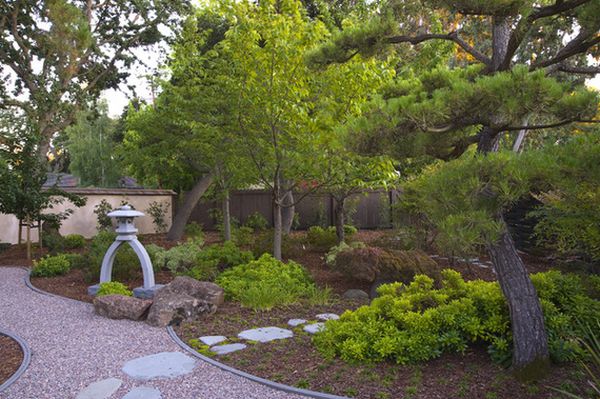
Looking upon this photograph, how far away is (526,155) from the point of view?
2572 mm

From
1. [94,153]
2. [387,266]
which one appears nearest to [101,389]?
[387,266]

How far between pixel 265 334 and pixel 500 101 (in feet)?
10.1

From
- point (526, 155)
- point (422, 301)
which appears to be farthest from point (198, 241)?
point (526, 155)

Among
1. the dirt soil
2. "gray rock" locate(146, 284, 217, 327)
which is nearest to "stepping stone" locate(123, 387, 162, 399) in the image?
the dirt soil

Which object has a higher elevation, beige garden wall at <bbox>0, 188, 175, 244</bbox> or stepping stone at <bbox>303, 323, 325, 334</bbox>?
beige garden wall at <bbox>0, 188, 175, 244</bbox>

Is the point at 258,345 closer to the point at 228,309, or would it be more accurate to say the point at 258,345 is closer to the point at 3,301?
the point at 228,309

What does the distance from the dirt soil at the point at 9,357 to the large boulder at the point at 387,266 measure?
4.03m

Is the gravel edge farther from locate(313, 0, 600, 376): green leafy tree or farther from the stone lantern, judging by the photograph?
the stone lantern

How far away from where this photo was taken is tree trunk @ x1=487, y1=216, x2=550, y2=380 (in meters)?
3.09

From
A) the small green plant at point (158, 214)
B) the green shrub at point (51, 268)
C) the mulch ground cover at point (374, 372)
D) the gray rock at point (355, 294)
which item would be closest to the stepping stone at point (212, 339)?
the mulch ground cover at point (374, 372)

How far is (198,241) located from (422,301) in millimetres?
6671

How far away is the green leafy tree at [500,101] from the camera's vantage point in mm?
2600

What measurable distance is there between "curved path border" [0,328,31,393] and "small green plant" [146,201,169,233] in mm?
9299

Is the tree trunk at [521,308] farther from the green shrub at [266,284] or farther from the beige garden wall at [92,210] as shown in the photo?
the beige garden wall at [92,210]
